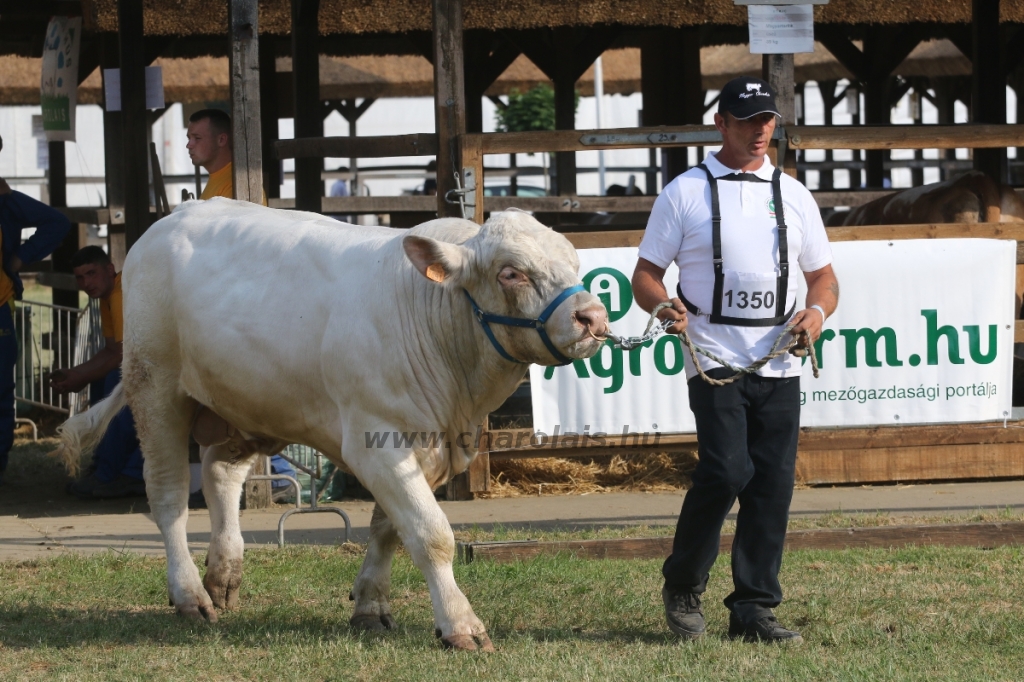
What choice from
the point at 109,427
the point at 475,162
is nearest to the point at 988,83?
the point at 475,162

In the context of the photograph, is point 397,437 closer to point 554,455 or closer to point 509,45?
point 554,455

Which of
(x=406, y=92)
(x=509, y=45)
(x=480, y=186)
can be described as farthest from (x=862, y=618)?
(x=406, y=92)

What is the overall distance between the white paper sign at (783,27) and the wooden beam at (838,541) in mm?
2536

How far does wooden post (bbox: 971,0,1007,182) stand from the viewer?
1099cm

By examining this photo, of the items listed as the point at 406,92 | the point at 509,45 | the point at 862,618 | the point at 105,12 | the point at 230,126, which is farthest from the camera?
the point at 406,92

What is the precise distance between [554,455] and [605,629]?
116 inches

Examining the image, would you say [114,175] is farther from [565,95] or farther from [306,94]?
[565,95]

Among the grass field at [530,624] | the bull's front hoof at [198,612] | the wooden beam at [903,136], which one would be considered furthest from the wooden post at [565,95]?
the bull's front hoof at [198,612]

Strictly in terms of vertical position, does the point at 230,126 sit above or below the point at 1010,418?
above

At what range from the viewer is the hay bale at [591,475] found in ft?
26.2

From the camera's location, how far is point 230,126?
7.30 metres

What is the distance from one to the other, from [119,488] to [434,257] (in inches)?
175

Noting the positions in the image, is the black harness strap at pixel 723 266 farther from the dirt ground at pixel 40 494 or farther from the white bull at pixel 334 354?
the dirt ground at pixel 40 494

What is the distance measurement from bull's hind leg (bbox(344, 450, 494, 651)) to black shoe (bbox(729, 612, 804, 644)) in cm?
84
